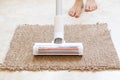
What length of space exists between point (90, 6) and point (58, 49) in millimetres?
695

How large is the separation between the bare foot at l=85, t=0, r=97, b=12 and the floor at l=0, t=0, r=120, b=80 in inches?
1.2

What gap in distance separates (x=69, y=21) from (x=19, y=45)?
1.42 ft

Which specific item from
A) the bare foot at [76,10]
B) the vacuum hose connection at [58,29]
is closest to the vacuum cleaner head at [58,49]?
the vacuum hose connection at [58,29]

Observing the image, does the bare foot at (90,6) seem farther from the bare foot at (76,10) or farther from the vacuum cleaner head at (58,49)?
the vacuum cleaner head at (58,49)

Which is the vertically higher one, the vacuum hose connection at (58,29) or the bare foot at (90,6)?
the bare foot at (90,6)

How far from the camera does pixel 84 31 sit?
1622mm

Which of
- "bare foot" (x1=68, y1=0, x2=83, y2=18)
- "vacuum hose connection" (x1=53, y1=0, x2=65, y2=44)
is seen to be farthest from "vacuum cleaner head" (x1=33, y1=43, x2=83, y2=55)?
"bare foot" (x1=68, y1=0, x2=83, y2=18)

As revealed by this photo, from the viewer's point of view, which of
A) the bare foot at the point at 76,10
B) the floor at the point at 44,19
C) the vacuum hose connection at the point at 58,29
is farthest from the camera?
the bare foot at the point at 76,10

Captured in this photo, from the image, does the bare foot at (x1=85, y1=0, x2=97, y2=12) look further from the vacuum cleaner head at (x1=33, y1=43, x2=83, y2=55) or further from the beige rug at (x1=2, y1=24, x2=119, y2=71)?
the vacuum cleaner head at (x1=33, y1=43, x2=83, y2=55)

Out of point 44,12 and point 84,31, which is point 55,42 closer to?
point 84,31

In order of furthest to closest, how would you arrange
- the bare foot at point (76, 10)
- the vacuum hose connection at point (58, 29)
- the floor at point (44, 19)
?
the bare foot at point (76, 10)
the vacuum hose connection at point (58, 29)
the floor at point (44, 19)

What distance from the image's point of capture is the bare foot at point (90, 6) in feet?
6.23

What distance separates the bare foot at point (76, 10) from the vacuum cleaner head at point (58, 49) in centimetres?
54

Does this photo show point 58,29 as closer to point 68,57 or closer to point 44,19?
point 68,57
